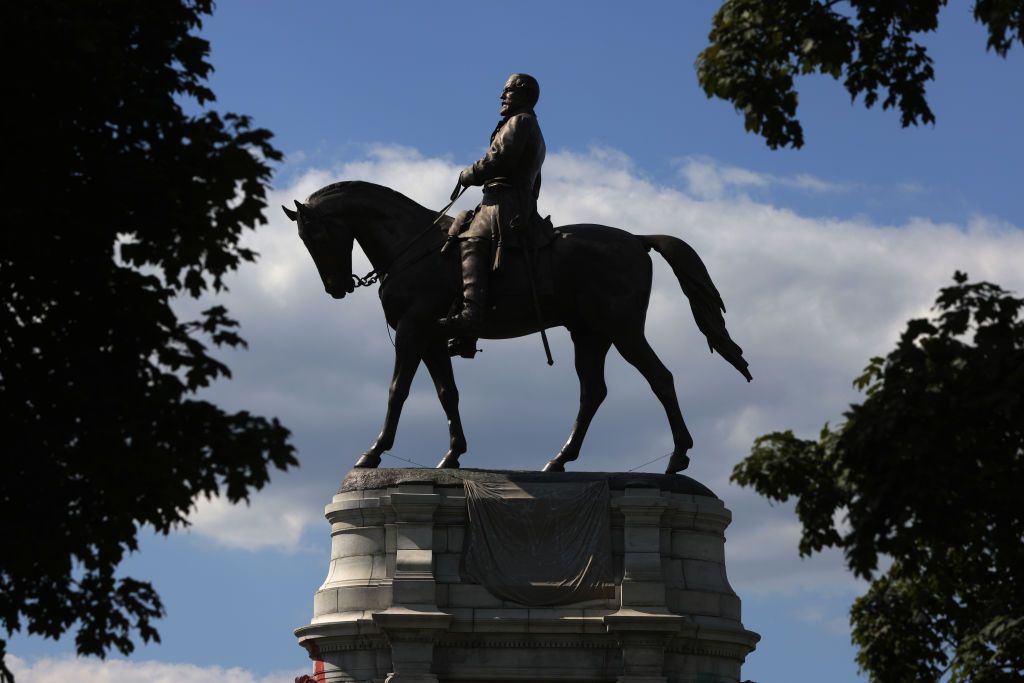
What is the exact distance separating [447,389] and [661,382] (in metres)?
3.06

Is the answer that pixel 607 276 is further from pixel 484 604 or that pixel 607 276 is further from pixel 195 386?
pixel 195 386

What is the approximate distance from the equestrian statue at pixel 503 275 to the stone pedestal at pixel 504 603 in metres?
0.84

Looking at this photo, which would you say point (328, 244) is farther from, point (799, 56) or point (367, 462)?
point (799, 56)

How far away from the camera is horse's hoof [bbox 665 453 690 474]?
92.4 feet

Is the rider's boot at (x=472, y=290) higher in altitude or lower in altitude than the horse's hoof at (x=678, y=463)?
higher

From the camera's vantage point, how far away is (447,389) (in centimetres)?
2880

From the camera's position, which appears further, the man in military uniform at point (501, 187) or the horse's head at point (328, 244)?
the horse's head at point (328, 244)

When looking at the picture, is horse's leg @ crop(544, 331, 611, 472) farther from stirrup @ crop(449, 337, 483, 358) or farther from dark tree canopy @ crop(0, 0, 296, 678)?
dark tree canopy @ crop(0, 0, 296, 678)

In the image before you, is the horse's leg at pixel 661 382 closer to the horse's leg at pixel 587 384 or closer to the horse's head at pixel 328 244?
the horse's leg at pixel 587 384

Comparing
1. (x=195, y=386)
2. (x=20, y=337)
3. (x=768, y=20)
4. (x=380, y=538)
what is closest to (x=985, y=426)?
(x=768, y=20)

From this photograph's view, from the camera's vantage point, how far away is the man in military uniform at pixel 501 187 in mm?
27609

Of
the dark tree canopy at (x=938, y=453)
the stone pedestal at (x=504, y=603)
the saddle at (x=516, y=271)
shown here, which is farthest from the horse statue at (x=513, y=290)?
the dark tree canopy at (x=938, y=453)

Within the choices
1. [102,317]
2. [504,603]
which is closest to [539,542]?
[504,603]

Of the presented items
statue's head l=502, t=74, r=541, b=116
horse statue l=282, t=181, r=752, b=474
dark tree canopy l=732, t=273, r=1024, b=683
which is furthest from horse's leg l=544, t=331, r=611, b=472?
dark tree canopy l=732, t=273, r=1024, b=683
